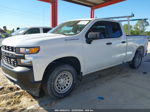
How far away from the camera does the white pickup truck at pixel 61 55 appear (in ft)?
8.13

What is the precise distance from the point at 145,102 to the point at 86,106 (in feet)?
4.63

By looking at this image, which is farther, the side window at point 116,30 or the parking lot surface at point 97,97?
the side window at point 116,30

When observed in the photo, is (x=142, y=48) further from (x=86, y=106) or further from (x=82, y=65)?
(x=86, y=106)

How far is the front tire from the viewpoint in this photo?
2793 millimetres

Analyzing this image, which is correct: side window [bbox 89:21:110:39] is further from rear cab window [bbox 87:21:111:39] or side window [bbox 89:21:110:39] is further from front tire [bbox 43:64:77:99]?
front tire [bbox 43:64:77:99]

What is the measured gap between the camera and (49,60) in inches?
103

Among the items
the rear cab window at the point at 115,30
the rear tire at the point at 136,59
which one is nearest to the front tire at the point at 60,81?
the rear cab window at the point at 115,30

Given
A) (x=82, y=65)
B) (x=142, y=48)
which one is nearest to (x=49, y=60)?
(x=82, y=65)

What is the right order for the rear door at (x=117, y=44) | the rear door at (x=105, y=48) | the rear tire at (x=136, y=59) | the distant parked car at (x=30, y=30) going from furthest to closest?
1. the distant parked car at (x=30, y=30)
2. the rear tire at (x=136, y=59)
3. the rear door at (x=117, y=44)
4. the rear door at (x=105, y=48)

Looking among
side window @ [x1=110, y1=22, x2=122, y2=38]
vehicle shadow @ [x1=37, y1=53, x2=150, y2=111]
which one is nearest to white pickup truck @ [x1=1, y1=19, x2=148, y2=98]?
side window @ [x1=110, y1=22, x2=122, y2=38]

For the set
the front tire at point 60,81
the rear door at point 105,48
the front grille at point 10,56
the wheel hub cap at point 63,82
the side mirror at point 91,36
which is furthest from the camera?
the rear door at point 105,48

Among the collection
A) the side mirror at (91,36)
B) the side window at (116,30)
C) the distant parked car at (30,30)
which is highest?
the distant parked car at (30,30)

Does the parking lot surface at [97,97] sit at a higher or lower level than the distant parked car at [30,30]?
lower

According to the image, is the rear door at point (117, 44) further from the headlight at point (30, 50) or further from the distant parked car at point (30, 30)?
the distant parked car at point (30, 30)
